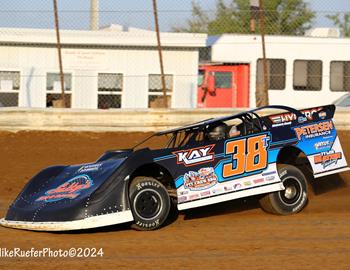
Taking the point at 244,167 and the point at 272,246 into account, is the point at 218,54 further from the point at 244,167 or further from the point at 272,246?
the point at 272,246

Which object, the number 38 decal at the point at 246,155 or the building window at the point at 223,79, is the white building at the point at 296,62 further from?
the number 38 decal at the point at 246,155

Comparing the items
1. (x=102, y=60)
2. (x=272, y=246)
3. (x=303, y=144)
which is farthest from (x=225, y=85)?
(x=272, y=246)

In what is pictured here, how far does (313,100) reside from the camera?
23.4 metres

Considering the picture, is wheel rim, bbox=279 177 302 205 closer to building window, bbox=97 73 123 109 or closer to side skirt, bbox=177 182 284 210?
side skirt, bbox=177 182 284 210

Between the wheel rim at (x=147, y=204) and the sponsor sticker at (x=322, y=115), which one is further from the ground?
the sponsor sticker at (x=322, y=115)

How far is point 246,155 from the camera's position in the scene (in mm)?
10031

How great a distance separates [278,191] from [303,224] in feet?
2.32

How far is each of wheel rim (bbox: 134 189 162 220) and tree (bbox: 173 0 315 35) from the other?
37.8 ft

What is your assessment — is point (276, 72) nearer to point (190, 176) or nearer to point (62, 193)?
point (190, 176)

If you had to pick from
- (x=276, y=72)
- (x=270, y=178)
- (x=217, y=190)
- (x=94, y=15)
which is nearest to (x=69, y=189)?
(x=217, y=190)

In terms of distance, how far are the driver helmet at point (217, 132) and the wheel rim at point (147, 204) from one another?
4.14ft

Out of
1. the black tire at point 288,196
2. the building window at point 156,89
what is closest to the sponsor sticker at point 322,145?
the black tire at point 288,196

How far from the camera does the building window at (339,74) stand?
77.3 feet

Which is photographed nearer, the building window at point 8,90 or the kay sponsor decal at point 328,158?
the kay sponsor decal at point 328,158
